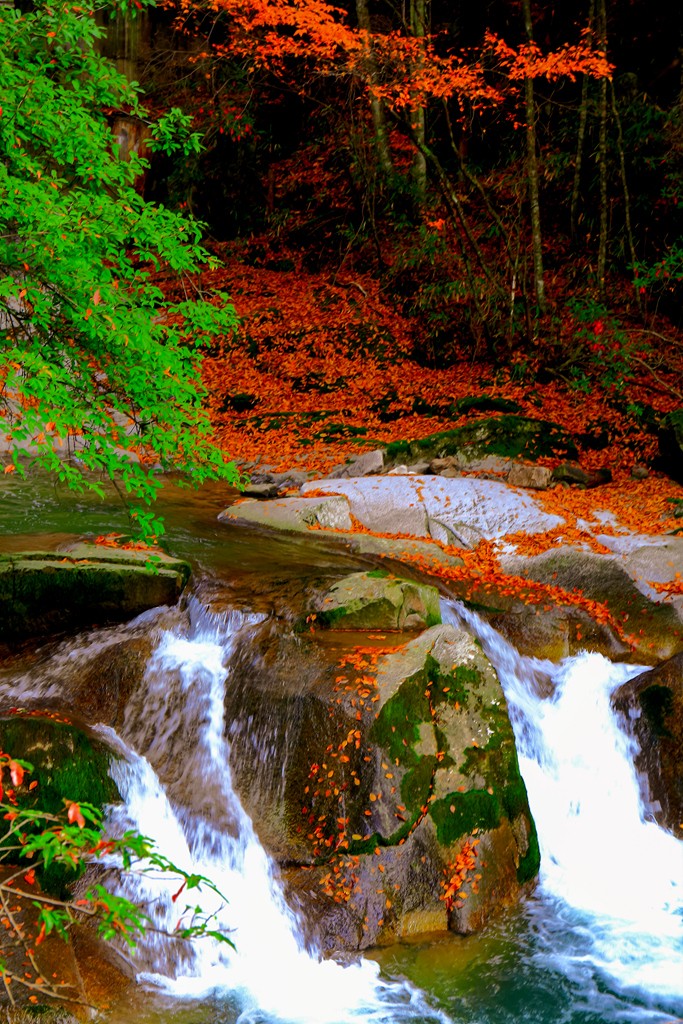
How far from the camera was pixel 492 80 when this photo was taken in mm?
16594

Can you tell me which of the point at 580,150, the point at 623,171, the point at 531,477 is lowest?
the point at 531,477

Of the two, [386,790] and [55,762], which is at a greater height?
[55,762]

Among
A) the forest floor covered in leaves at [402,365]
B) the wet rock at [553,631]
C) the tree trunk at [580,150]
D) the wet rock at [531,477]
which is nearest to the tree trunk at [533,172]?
the forest floor covered in leaves at [402,365]

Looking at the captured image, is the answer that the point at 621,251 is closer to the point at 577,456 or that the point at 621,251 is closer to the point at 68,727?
the point at 577,456

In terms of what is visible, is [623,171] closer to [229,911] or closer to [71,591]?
[71,591]

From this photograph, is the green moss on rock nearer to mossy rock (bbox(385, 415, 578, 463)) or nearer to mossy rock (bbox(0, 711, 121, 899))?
mossy rock (bbox(0, 711, 121, 899))

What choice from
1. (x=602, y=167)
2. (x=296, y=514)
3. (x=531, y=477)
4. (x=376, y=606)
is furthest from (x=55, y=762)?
→ (x=602, y=167)

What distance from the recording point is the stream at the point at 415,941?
4957 millimetres

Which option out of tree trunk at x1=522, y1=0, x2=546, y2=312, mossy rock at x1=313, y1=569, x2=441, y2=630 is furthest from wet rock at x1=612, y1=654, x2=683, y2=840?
tree trunk at x1=522, y1=0, x2=546, y2=312

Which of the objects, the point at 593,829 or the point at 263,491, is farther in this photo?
the point at 263,491

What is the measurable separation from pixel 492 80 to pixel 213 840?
51.5ft

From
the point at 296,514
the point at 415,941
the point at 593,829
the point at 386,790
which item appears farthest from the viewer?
the point at 296,514

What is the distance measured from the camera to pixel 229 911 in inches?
217

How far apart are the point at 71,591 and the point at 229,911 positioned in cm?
286
